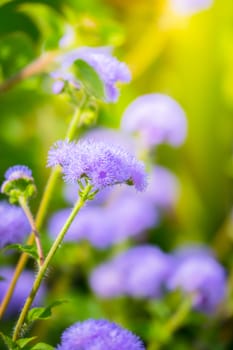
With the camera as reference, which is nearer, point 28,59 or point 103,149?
point 103,149

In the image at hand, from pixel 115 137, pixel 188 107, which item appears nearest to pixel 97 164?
pixel 115 137

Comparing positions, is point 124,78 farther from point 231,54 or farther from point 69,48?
point 231,54

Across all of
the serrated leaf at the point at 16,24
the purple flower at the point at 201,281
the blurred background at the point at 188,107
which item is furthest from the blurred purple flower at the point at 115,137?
the serrated leaf at the point at 16,24

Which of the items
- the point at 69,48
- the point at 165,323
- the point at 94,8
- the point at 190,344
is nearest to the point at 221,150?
the point at 190,344

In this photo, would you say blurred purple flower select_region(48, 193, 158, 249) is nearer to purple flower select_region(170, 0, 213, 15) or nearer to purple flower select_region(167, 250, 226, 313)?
purple flower select_region(167, 250, 226, 313)

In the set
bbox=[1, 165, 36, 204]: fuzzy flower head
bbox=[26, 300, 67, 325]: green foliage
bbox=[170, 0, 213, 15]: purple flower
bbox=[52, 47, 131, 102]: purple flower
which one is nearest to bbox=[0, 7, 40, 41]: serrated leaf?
bbox=[52, 47, 131, 102]: purple flower

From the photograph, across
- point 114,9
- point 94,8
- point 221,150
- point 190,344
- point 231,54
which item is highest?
point 114,9
